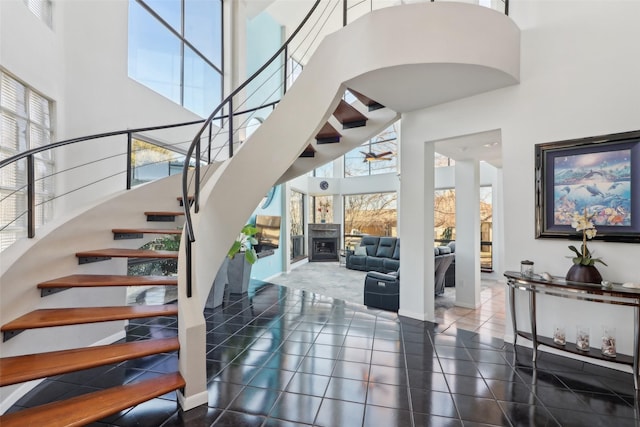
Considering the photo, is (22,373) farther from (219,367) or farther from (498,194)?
(498,194)

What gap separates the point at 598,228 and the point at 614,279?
1.51 feet

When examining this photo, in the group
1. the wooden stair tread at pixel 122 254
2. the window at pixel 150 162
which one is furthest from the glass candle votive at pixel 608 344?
the window at pixel 150 162

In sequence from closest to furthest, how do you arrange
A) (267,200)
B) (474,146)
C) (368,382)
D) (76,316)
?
(76,316)
(368,382)
(474,146)
(267,200)

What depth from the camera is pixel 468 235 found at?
507cm

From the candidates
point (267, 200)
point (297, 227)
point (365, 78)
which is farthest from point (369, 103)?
point (297, 227)

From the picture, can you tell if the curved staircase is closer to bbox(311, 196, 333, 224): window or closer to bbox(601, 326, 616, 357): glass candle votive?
bbox(601, 326, 616, 357): glass candle votive

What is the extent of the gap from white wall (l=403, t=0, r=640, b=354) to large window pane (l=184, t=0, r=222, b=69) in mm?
4432

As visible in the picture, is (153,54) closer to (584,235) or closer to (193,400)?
(193,400)

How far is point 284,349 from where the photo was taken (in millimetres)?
3053

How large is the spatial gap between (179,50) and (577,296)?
5.76 m

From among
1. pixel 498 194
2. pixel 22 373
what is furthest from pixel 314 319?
pixel 498 194

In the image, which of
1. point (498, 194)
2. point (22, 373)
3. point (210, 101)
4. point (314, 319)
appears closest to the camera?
point (22, 373)

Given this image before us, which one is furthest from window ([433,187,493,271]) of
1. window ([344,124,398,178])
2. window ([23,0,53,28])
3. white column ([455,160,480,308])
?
window ([23,0,53,28])

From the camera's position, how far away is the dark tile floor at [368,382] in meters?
2.06
